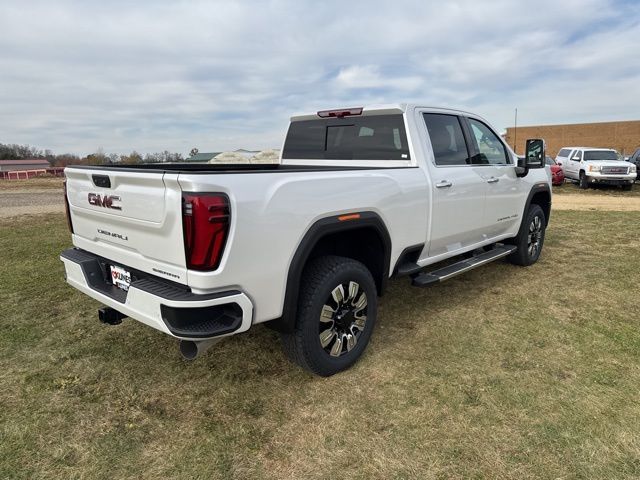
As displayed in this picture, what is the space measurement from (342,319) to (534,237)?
3.95m

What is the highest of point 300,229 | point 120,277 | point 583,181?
point 300,229

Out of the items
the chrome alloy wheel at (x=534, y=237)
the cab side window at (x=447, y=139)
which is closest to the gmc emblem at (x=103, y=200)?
the cab side window at (x=447, y=139)

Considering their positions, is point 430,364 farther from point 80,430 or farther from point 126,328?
point 126,328

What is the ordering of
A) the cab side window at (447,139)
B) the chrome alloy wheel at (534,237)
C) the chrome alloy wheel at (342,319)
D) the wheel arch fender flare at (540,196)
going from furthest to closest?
the chrome alloy wheel at (534,237) → the wheel arch fender flare at (540,196) → the cab side window at (447,139) → the chrome alloy wheel at (342,319)

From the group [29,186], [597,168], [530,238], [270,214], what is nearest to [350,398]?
[270,214]

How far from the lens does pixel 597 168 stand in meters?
17.6

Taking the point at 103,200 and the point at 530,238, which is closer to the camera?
the point at 103,200

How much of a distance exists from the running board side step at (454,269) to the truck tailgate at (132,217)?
218 centimetres

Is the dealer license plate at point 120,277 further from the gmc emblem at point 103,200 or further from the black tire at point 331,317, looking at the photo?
the black tire at point 331,317

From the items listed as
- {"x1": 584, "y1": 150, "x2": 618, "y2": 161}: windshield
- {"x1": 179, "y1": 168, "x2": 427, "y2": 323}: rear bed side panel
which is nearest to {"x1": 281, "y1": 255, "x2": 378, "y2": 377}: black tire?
{"x1": 179, "y1": 168, "x2": 427, "y2": 323}: rear bed side panel

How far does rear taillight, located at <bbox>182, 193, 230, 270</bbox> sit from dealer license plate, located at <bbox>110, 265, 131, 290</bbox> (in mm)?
751

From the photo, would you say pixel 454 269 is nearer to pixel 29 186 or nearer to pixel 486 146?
pixel 486 146

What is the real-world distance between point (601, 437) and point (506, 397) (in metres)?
0.55

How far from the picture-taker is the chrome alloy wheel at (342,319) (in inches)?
123
